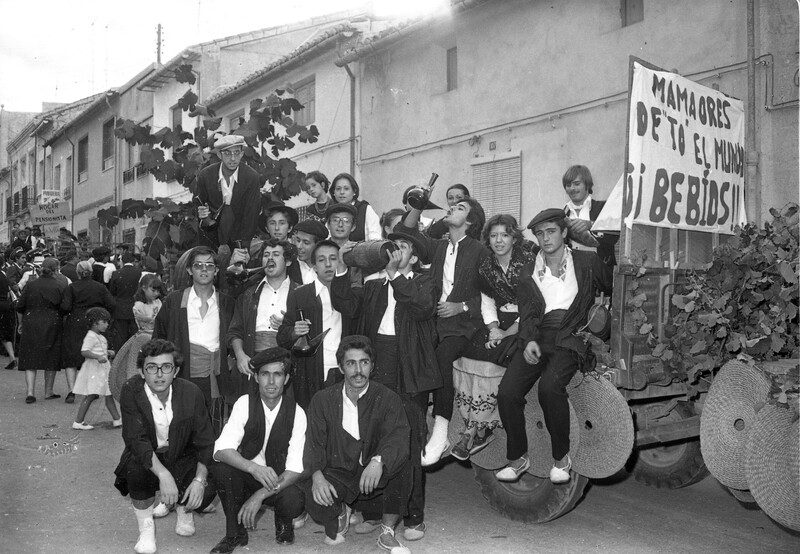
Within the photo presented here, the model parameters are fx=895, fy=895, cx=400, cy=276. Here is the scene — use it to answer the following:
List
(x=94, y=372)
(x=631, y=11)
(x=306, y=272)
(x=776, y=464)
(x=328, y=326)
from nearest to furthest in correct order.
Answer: (x=776, y=464) → (x=328, y=326) → (x=306, y=272) → (x=94, y=372) → (x=631, y=11)

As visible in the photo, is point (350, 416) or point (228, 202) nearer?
point (350, 416)

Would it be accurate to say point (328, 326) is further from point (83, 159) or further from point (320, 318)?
point (83, 159)

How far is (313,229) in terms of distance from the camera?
632 cm

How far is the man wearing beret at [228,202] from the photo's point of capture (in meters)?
7.45

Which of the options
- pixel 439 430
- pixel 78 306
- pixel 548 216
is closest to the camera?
pixel 548 216

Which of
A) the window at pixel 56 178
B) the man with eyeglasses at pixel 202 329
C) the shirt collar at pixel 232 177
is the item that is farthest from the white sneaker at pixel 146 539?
the window at pixel 56 178

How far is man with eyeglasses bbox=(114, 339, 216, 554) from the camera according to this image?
5.11m

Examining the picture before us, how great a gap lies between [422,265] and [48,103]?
48.1 meters

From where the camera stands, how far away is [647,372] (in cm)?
516

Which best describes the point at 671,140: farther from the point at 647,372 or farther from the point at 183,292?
the point at 183,292

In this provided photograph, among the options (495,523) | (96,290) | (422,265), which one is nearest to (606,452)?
(495,523)

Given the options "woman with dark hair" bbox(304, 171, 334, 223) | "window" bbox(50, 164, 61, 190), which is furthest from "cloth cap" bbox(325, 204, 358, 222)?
"window" bbox(50, 164, 61, 190)

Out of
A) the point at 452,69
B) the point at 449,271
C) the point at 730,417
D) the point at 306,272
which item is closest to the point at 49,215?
the point at 452,69

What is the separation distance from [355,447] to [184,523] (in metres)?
1.15
